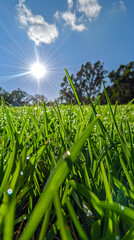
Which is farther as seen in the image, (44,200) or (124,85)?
(124,85)

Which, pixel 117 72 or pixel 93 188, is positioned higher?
pixel 117 72

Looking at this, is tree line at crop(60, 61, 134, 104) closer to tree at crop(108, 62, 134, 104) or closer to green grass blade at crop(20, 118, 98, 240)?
tree at crop(108, 62, 134, 104)

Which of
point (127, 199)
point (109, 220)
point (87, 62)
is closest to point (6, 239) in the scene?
point (109, 220)

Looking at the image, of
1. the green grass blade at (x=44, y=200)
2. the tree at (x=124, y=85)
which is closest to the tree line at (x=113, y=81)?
the tree at (x=124, y=85)

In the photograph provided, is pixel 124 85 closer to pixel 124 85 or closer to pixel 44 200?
pixel 124 85

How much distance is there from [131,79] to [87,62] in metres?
12.2

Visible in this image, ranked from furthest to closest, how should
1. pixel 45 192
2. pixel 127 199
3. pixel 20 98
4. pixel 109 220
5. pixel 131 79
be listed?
pixel 20 98 < pixel 131 79 < pixel 127 199 < pixel 109 220 < pixel 45 192

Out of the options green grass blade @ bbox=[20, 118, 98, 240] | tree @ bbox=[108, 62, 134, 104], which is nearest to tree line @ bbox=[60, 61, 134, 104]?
tree @ bbox=[108, 62, 134, 104]

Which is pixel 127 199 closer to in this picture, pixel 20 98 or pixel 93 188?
pixel 93 188

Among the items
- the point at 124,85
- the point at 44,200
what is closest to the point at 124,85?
the point at 124,85

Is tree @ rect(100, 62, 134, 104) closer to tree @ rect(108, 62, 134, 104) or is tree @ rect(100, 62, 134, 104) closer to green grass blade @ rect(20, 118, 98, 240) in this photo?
tree @ rect(108, 62, 134, 104)

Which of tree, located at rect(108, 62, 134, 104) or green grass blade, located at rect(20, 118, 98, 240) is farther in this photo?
tree, located at rect(108, 62, 134, 104)

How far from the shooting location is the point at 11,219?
0.74ft

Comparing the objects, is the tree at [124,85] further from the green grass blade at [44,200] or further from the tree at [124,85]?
the green grass blade at [44,200]
